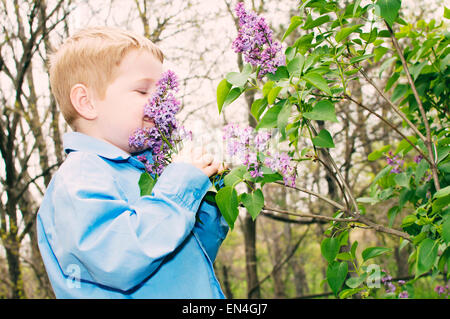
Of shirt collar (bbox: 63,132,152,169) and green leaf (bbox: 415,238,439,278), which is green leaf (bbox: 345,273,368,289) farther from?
shirt collar (bbox: 63,132,152,169)

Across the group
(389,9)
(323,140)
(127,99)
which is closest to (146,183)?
(127,99)

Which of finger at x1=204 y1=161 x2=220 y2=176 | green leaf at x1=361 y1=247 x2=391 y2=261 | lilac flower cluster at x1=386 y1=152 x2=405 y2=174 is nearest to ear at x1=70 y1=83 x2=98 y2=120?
finger at x1=204 y1=161 x2=220 y2=176

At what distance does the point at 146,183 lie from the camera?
45.3 inches

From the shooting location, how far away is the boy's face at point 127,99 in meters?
1.28

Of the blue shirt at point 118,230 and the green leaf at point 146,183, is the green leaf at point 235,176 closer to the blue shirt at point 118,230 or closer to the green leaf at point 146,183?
the blue shirt at point 118,230

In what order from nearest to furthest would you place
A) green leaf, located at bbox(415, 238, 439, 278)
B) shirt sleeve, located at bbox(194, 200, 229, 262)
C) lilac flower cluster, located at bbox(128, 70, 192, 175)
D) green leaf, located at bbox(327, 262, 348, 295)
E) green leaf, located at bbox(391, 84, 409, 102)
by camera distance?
lilac flower cluster, located at bbox(128, 70, 192, 175) → green leaf, located at bbox(415, 238, 439, 278) → shirt sleeve, located at bbox(194, 200, 229, 262) → green leaf, located at bbox(327, 262, 348, 295) → green leaf, located at bbox(391, 84, 409, 102)

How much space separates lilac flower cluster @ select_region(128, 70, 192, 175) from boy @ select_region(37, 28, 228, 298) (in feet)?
0.19

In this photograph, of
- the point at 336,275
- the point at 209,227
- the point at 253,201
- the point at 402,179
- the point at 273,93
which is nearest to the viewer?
the point at 273,93

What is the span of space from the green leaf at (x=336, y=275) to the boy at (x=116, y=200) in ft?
1.49

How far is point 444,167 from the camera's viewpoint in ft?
4.75

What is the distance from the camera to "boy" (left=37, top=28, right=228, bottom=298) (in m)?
1.03

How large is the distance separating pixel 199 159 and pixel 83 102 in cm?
48

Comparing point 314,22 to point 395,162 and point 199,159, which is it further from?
point 395,162
